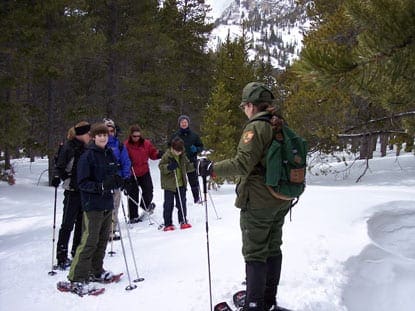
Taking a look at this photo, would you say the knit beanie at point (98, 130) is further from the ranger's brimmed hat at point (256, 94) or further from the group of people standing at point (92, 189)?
the ranger's brimmed hat at point (256, 94)

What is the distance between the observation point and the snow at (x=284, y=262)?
13.8 ft

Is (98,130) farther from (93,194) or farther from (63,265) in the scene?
(63,265)

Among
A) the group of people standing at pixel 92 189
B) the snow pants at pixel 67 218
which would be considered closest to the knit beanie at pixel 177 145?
the group of people standing at pixel 92 189

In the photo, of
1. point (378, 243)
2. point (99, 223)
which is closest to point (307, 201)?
point (378, 243)

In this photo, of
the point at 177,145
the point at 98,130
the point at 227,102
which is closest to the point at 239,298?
the point at 98,130

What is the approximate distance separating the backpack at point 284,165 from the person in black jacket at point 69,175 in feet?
10.8

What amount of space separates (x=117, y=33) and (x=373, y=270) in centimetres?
1694

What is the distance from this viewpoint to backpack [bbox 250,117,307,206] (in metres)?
3.25

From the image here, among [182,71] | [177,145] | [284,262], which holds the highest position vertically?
[182,71]

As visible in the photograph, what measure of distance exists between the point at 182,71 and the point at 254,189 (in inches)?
840

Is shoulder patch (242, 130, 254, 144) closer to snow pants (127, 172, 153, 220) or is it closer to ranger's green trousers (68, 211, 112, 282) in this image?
ranger's green trousers (68, 211, 112, 282)

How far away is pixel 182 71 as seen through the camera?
2394cm

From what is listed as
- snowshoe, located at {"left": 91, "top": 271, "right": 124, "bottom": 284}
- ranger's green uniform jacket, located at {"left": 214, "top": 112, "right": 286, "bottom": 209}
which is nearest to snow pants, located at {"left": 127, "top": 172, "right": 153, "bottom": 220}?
snowshoe, located at {"left": 91, "top": 271, "right": 124, "bottom": 284}

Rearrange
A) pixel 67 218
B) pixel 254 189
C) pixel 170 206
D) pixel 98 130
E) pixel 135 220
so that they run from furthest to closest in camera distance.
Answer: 1. pixel 135 220
2. pixel 170 206
3. pixel 67 218
4. pixel 98 130
5. pixel 254 189
